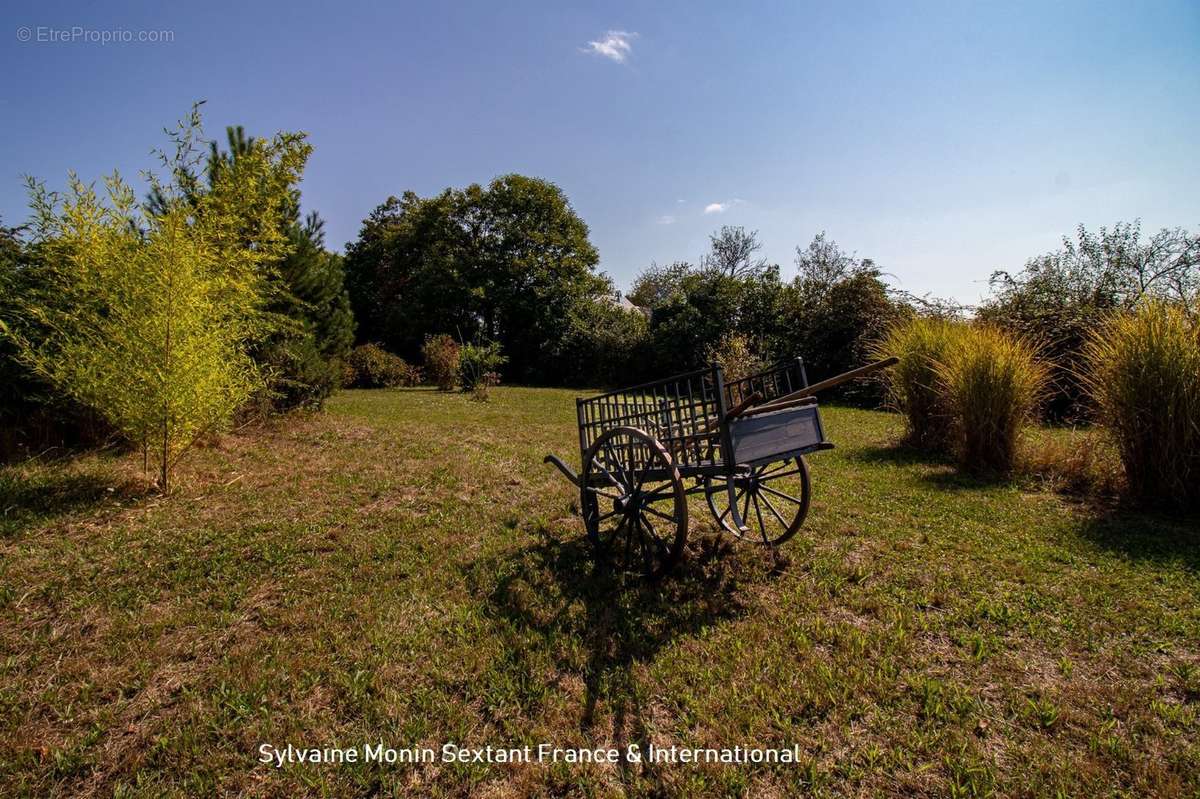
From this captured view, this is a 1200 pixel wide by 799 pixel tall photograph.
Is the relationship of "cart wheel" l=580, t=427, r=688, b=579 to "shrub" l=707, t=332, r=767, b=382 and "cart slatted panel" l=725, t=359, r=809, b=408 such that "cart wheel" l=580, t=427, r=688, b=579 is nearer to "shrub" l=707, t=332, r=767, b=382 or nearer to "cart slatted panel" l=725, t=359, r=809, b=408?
"cart slatted panel" l=725, t=359, r=809, b=408

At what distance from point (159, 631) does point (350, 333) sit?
7893 mm

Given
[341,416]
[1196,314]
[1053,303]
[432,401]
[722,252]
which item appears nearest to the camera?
[1196,314]

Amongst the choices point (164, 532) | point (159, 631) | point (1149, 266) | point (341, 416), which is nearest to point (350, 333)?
point (341, 416)

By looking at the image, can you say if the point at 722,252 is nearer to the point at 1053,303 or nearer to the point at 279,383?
the point at 1053,303

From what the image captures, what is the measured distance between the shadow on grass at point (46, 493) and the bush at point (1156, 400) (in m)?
10.1

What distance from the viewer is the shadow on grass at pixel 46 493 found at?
14.6 feet

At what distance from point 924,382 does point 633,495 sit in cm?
624

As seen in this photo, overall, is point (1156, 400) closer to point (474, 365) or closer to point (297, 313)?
point (297, 313)

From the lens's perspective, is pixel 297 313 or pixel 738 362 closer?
pixel 297 313

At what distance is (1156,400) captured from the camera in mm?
4387

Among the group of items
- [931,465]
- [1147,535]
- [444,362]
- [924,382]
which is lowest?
[1147,535]

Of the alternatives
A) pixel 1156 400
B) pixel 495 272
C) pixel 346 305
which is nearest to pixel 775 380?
pixel 1156 400

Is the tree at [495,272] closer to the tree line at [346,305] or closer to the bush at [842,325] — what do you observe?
the tree line at [346,305]

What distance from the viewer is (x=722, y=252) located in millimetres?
30922
